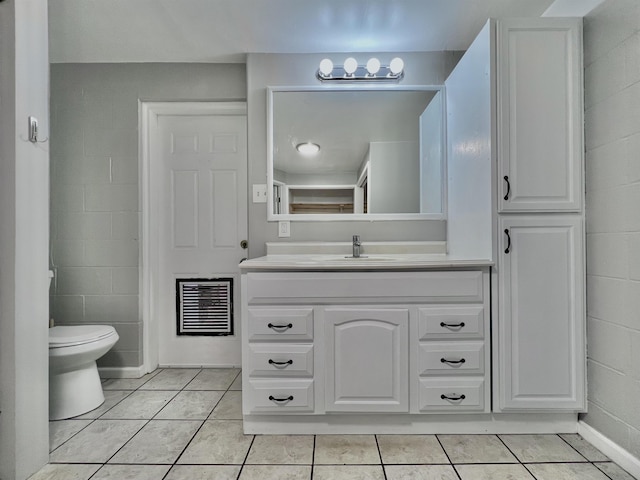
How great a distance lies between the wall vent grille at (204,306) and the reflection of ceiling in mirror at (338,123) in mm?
1017

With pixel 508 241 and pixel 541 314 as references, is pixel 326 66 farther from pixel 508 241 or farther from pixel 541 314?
pixel 541 314

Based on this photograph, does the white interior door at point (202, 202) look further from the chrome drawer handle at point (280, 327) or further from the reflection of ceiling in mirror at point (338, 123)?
the chrome drawer handle at point (280, 327)

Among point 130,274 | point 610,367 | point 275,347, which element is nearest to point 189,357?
point 130,274

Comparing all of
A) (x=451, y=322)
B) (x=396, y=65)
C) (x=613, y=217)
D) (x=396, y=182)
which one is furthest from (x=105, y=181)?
(x=613, y=217)

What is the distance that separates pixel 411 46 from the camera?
2.16 metres

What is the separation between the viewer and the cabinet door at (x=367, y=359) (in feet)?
5.19

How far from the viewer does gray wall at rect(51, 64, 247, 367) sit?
2381 mm

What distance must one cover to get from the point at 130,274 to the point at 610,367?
8.88 feet

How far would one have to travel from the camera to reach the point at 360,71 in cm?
219

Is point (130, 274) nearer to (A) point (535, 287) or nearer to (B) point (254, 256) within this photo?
(B) point (254, 256)

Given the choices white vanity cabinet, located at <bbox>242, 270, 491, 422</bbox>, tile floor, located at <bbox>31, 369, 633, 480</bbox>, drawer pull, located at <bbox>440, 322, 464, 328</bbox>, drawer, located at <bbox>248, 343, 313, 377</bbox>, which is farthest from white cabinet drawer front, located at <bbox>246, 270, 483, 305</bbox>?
tile floor, located at <bbox>31, 369, 633, 480</bbox>

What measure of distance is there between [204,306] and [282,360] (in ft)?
3.96

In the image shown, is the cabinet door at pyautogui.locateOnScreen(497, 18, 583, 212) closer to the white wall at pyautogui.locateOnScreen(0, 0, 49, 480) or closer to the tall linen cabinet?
the tall linen cabinet

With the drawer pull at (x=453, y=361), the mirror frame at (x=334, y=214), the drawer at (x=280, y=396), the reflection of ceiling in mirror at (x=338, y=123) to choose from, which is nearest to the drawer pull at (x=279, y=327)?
the drawer at (x=280, y=396)
